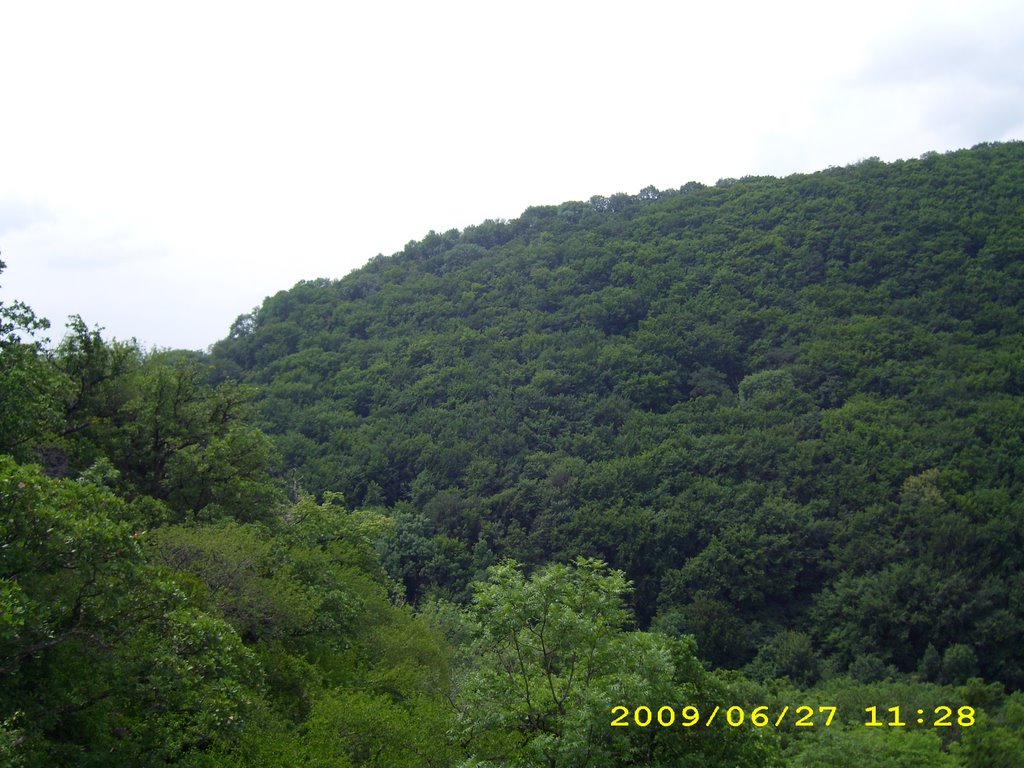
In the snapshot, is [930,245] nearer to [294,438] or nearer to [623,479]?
[623,479]

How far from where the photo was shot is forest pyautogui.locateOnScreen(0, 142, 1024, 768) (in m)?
9.84

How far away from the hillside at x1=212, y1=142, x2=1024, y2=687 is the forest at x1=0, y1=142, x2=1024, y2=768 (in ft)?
0.82

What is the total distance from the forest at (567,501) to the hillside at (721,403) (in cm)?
25

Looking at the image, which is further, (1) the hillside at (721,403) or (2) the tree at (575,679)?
(1) the hillside at (721,403)

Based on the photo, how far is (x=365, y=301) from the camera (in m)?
75.7

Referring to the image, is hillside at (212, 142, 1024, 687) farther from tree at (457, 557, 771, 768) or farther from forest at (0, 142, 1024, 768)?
tree at (457, 557, 771, 768)

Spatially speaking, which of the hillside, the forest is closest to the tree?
the forest

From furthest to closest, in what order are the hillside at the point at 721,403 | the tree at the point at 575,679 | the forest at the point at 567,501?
the hillside at the point at 721,403 → the forest at the point at 567,501 → the tree at the point at 575,679

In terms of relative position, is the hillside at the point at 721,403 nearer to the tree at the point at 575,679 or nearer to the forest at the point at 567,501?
the forest at the point at 567,501

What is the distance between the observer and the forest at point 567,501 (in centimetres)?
984

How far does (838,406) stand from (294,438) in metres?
37.3

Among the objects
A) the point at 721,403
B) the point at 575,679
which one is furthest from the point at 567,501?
the point at 575,679

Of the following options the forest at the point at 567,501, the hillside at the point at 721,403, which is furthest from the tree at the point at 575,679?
the hillside at the point at 721,403

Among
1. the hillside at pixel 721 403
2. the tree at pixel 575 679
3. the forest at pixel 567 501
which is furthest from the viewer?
the hillside at pixel 721 403
